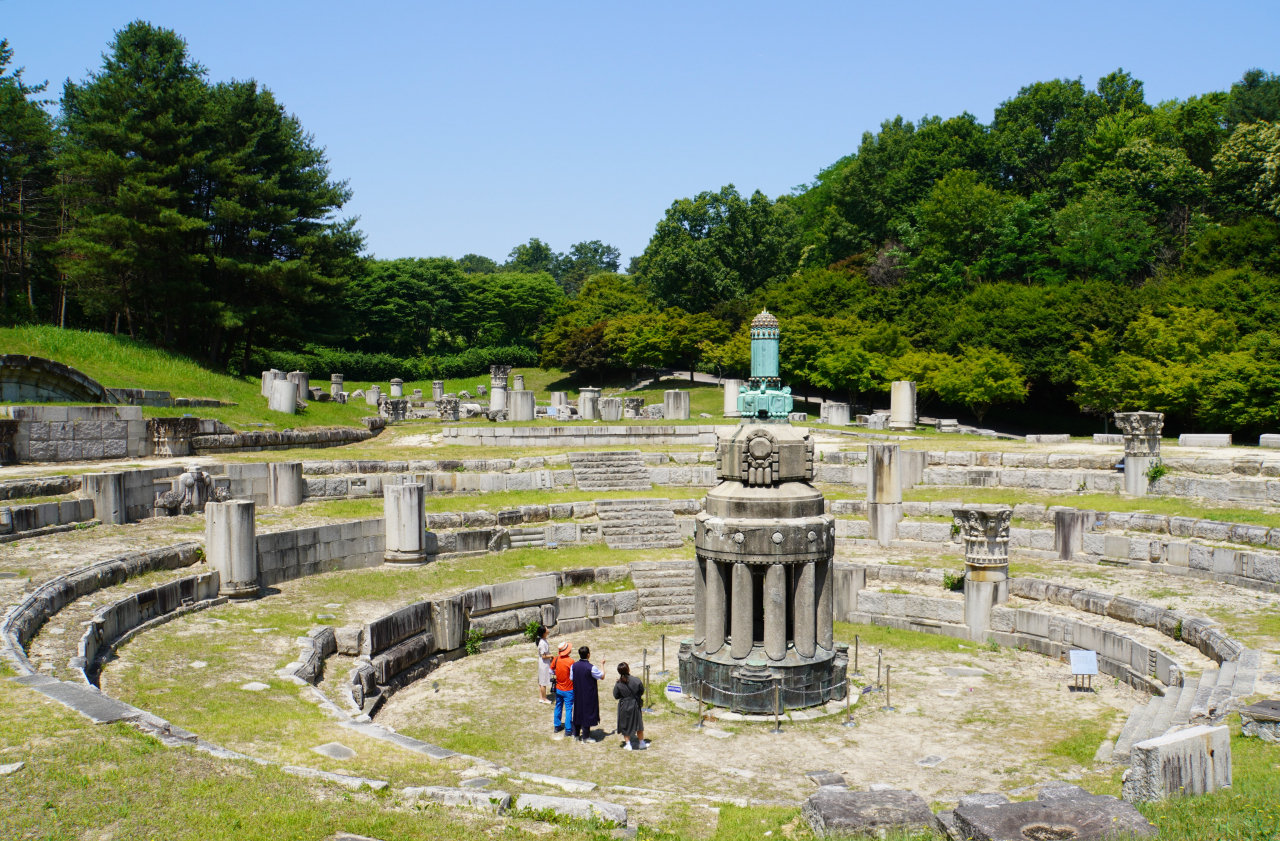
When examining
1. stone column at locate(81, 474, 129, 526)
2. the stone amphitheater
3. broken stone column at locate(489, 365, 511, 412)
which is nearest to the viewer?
the stone amphitheater

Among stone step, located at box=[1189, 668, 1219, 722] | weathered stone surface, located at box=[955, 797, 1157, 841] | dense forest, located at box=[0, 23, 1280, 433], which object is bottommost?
stone step, located at box=[1189, 668, 1219, 722]

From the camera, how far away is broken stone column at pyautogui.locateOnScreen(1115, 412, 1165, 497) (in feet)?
77.3

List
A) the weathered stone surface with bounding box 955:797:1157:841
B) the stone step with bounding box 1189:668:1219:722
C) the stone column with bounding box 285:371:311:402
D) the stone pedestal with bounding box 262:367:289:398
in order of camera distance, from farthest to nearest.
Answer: the stone column with bounding box 285:371:311:402
the stone pedestal with bounding box 262:367:289:398
the stone step with bounding box 1189:668:1219:722
the weathered stone surface with bounding box 955:797:1157:841

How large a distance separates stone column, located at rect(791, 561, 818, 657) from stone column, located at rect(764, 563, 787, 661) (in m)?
0.22

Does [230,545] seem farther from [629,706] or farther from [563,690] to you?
[629,706]

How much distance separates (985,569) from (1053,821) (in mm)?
10993

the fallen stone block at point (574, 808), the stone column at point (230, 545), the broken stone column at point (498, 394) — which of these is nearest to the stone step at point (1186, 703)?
the fallen stone block at point (574, 808)

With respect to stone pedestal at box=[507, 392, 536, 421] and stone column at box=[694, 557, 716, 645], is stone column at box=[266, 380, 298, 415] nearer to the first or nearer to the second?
stone pedestal at box=[507, 392, 536, 421]

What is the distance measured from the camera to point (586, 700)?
1184 centimetres

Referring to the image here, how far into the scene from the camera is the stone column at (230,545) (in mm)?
15273

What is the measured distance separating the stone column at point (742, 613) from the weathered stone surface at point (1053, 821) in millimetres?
6589

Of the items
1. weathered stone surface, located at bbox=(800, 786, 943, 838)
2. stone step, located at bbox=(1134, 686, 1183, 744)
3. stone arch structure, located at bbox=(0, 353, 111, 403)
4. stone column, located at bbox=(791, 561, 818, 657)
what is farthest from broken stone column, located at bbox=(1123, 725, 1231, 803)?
stone arch structure, located at bbox=(0, 353, 111, 403)

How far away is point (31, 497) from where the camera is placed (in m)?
18.1

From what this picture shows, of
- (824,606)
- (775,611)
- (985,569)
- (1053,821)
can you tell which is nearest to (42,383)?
(775,611)
